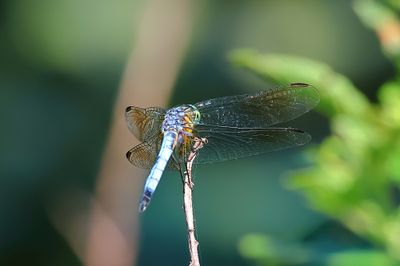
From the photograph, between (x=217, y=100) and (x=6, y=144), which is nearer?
(x=217, y=100)

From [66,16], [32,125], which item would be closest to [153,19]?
[66,16]

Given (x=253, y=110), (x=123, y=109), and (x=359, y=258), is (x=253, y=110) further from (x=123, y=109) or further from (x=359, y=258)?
(x=123, y=109)

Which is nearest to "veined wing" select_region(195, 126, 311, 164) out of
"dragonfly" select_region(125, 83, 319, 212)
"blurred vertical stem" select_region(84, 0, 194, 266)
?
"dragonfly" select_region(125, 83, 319, 212)

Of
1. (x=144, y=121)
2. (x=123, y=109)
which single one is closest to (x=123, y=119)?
(x=123, y=109)

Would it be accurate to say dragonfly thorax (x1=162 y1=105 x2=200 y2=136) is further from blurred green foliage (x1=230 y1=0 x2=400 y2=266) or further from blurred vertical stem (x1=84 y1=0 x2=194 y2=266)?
blurred vertical stem (x1=84 y1=0 x2=194 y2=266)

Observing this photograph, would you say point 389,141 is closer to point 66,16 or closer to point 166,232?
point 166,232

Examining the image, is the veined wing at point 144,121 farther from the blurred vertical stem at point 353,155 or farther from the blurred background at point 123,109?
the blurred background at point 123,109

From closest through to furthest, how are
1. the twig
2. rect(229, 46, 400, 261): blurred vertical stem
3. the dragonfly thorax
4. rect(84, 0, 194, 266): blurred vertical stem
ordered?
the twig → rect(229, 46, 400, 261): blurred vertical stem → the dragonfly thorax → rect(84, 0, 194, 266): blurred vertical stem
